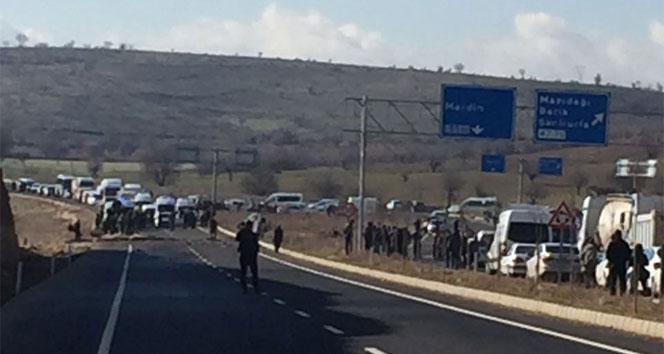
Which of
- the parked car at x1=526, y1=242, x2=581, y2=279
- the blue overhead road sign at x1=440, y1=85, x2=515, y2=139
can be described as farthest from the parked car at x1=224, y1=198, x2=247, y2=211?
the parked car at x1=526, y1=242, x2=581, y2=279

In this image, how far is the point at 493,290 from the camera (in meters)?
39.8

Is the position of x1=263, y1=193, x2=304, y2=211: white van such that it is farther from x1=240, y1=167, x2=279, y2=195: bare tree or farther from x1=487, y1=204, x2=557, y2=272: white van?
x1=487, y1=204, x2=557, y2=272: white van

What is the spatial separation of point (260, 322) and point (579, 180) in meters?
96.3

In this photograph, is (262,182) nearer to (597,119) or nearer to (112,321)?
(597,119)

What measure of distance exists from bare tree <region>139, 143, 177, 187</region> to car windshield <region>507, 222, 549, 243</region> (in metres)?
116

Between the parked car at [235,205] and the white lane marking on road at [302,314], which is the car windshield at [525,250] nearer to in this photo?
the white lane marking on road at [302,314]

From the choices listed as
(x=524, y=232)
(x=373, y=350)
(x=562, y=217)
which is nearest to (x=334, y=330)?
(x=373, y=350)

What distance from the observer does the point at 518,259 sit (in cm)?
5284

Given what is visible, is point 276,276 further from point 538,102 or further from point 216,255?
point 216,255

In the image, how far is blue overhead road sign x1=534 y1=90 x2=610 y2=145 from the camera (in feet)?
179

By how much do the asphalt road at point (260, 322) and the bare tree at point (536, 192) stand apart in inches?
3070

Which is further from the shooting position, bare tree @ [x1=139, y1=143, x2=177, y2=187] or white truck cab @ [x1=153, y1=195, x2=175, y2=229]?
bare tree @ [x1=139, y1=143, x2=177, y2=187]

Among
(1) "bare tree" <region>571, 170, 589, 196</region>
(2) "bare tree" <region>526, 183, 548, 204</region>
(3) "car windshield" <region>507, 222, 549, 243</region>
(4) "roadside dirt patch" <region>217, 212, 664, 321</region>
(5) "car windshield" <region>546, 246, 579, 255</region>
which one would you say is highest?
(1) "bare tree" <region>571, 170, 589, 196</region>

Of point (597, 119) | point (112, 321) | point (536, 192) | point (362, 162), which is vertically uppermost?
point (597, 119)
